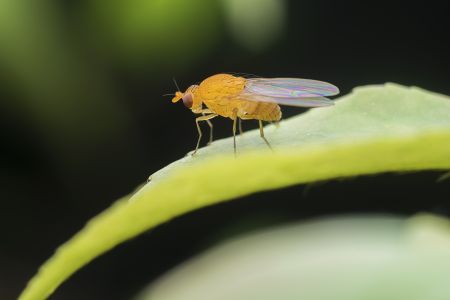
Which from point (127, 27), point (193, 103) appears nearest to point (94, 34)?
point (127, 27)

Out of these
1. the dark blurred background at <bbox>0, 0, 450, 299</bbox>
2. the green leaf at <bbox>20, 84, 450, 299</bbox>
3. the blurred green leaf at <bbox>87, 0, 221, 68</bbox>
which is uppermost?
the green leaf at <bbox>20, 84, 450, 299</bbox>

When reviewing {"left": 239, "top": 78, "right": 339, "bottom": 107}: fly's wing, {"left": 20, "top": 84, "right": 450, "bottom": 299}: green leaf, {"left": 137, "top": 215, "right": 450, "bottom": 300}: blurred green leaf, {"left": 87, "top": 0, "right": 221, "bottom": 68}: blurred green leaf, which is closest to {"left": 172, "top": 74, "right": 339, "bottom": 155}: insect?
{"left": 239, "top": 78, "right": 339, "bottom": 107}: fly's wing

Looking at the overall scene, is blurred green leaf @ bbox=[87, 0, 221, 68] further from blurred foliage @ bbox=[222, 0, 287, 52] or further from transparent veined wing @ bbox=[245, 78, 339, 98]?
transparent veined wing @ bbox=[245, 78, 339, 98]

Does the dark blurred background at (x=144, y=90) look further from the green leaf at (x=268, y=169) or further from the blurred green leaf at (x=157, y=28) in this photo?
the green leaf at (x=268, y=169)

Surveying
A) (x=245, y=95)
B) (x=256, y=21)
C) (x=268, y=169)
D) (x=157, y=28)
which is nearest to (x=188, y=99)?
(x=245, y=95)

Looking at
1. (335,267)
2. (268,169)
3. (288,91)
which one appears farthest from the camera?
(288,91)

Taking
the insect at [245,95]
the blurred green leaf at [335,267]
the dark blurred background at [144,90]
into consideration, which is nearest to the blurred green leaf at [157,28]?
the dark blurred background at [144,90]

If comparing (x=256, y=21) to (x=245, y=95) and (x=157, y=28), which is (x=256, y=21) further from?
(x=245, y=95)
